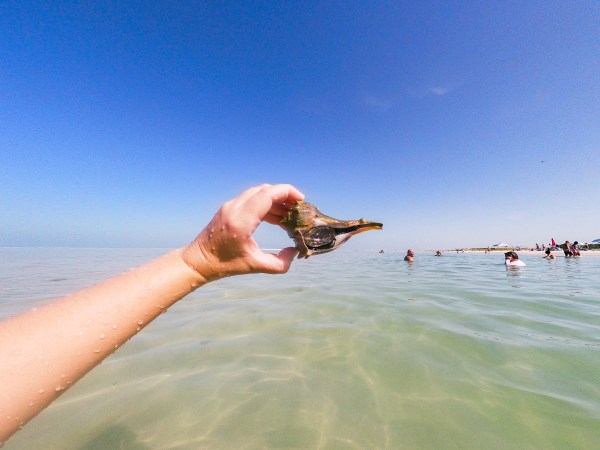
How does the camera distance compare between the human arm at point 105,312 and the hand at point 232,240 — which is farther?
the hand at point 232,240

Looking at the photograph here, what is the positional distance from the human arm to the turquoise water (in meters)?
1.82

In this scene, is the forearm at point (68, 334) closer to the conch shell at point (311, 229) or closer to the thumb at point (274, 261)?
the thumb at point (274, 261)

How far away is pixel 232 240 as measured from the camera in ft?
4.95

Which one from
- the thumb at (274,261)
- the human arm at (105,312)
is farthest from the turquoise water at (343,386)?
the human arm at (105,312)

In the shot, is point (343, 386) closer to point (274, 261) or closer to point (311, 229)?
point (311, 229)

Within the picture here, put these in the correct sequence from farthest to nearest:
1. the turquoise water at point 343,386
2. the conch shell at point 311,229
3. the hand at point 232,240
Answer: the turquoise water at point 343,386
the conch shell at point 311,229
the hand at point 232,240

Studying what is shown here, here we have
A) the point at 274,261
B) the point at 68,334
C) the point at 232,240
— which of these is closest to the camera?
the point at 68,334

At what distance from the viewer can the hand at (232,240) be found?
149 centimetres

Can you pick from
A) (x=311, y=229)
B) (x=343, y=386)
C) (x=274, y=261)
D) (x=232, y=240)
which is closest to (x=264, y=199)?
(x=232, y=240)

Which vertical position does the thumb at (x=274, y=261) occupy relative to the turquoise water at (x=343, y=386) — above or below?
above

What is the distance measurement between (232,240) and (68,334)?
0.80m

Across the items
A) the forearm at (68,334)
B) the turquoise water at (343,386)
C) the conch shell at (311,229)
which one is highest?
the conch shell at (311,229)

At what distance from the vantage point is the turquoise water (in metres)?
2.43

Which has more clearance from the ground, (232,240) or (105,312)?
(232,240)
